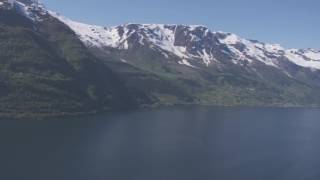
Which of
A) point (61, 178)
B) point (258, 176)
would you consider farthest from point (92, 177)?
point (258, 176)

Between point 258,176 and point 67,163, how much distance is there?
60.0 m

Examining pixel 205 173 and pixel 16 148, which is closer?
pixel 205 173

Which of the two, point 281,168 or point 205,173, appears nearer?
point 205,173

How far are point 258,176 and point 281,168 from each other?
64.4ft

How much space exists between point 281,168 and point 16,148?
3593 inches

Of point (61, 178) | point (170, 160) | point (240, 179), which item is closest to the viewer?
point (61, 178)

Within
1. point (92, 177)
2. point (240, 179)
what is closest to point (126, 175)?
point (92, 177)

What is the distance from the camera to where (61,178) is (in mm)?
151625

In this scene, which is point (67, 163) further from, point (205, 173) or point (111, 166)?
point (205, 173)

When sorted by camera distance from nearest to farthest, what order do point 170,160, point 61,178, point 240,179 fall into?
point 61,178
point 240,179
point 170,160

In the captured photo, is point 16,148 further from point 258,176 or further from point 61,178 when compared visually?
point 258,176

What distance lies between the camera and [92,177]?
507ft

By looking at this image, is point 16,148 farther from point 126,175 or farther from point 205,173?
point 205,173

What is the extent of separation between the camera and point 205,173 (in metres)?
171
